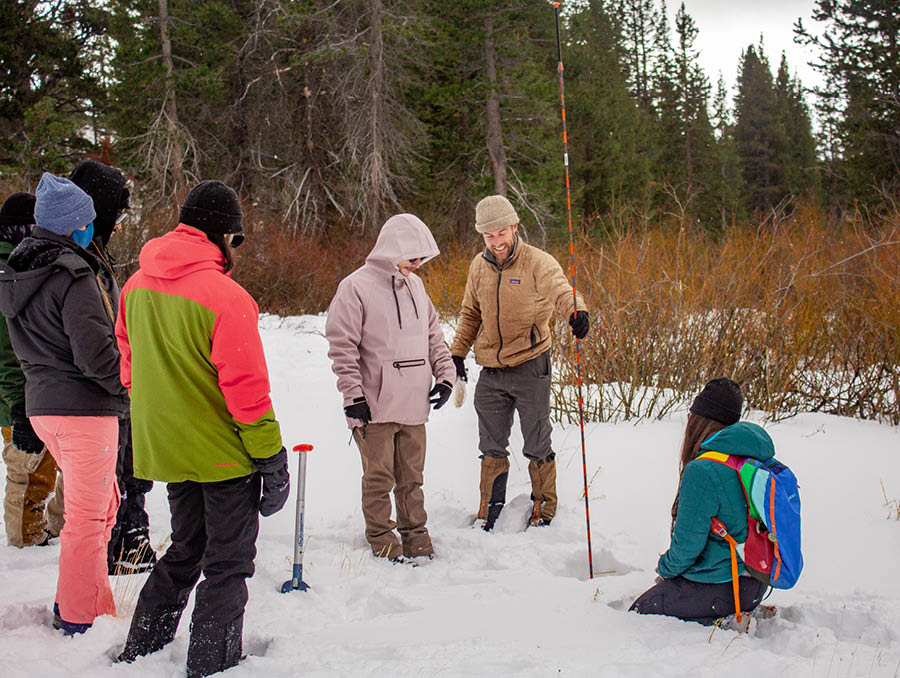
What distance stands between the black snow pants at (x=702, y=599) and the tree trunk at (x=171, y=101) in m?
17.5

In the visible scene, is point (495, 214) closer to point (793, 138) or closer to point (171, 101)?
point (171, 101)

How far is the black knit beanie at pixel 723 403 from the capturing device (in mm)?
3105

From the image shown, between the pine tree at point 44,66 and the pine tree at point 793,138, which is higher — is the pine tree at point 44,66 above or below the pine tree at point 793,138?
below

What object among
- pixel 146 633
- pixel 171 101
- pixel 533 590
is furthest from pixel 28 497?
pixel 171 101

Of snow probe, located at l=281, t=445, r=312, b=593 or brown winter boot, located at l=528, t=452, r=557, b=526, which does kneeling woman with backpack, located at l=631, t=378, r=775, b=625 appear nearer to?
brown winter boot, located at l=528, t=452, r=557, b=526

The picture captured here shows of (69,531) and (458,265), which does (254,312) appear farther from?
(458,265)

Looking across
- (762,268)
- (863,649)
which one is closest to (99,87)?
(762,268)

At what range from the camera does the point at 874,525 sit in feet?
13.7

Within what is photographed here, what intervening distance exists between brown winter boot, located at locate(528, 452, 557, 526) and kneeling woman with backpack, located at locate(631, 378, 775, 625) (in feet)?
4.28

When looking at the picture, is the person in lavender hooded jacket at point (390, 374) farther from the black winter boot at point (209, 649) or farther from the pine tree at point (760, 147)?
the pine tree at point (760, 147)

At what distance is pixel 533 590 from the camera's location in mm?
3520

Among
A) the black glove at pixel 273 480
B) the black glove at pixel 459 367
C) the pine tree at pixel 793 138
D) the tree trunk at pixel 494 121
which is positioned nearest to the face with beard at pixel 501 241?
the black glove at pixel 459 367

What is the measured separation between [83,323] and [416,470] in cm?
192

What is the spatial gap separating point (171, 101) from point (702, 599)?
63.3 feet
